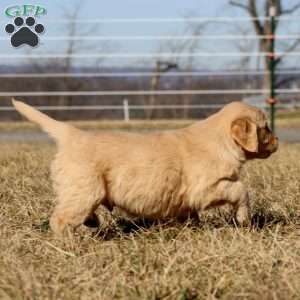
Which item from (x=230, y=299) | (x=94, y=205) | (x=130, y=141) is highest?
(x=130, y=141)

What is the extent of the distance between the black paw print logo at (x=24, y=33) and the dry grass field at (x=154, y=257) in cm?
520

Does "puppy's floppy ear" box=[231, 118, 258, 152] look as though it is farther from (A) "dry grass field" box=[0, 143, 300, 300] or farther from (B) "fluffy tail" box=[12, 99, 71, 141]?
(B) "fluffy tail" box=[12, 99, 71, 141]

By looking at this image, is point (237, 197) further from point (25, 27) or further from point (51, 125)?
point (25, 27)

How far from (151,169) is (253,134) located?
0.56m

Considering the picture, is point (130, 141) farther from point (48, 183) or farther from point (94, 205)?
point (48, 183)

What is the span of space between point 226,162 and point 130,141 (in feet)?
1.62

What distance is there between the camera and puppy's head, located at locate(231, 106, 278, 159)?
327cm

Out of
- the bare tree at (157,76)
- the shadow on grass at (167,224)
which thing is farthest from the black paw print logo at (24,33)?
the shadow on grass at (167,224)

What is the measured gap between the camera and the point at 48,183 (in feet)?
14.7

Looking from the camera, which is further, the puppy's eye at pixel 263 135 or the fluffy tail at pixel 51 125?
the puppy's eye at pixel 263 135

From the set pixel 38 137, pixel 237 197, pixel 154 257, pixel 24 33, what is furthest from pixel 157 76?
pixel 154 257

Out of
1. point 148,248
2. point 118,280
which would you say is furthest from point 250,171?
point 118,280

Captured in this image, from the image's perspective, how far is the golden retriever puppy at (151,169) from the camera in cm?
307

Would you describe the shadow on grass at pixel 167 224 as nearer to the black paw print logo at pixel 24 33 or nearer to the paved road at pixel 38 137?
the black paw print logo at pixel 24 33
